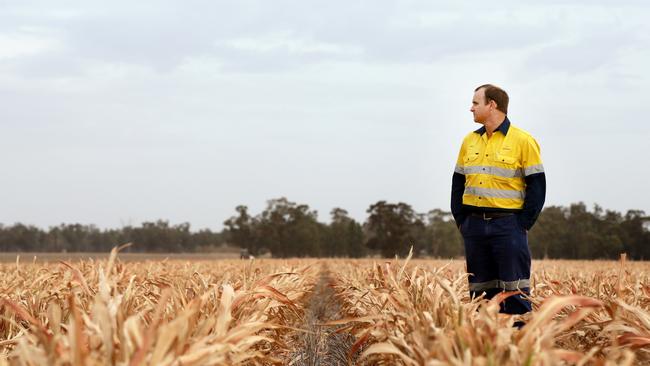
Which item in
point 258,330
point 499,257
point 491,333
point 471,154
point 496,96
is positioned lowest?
point 258,330

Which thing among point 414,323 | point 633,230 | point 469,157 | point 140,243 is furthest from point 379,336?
point 140,243

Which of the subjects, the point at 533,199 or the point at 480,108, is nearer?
the point at 533,199

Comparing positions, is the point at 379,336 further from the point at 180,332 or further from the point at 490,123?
the point at 490,123

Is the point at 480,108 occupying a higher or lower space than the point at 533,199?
higher

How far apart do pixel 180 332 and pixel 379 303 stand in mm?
2451

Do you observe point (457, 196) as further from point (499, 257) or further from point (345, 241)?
point (345, 241)

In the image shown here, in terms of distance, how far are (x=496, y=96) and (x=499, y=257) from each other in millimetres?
1412

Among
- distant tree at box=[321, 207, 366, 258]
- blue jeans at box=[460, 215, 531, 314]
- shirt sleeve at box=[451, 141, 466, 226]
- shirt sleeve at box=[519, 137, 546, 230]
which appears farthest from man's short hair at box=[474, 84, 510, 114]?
distant tree at box=[321, 207, 366, 258]

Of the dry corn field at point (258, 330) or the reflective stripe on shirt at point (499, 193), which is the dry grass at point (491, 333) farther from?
the reflective stripe on shirt at point (499, 193)

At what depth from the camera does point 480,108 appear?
19.3 feet

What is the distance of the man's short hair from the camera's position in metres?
5.93

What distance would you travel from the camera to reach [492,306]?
3.56 m

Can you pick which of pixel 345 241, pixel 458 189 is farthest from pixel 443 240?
pixel 458 189

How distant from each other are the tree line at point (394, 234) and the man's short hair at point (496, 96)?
239 feet
